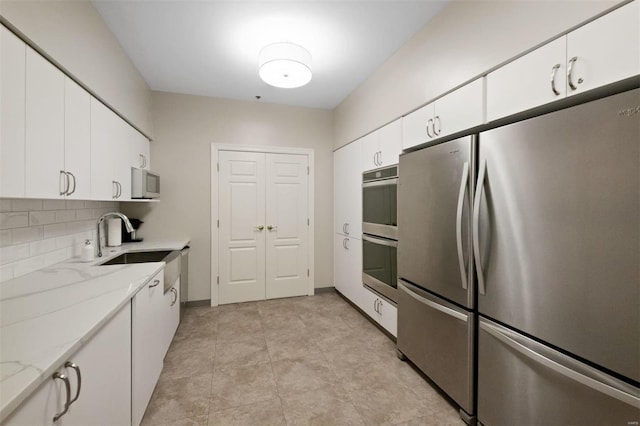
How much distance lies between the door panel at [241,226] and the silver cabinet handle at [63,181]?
6.72 ft

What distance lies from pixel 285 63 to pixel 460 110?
4.53 ft

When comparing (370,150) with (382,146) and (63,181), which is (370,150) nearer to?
(382,146)

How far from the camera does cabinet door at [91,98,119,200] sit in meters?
1.95

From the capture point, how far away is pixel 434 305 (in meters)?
1.87

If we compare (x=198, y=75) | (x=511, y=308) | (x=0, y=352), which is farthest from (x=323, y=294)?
(x=0, y=352)

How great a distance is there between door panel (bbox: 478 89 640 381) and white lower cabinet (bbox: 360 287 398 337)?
1.23 meters

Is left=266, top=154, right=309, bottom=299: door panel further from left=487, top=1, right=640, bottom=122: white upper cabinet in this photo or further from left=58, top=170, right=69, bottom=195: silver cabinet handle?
left=487, top=1, right=640, bottom=122: white upper cabinet

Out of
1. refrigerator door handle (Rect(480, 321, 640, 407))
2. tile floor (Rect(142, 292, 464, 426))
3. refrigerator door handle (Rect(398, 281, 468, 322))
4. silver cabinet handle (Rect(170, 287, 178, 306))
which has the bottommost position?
tile floor (Rect(142, 292, 464, 426))

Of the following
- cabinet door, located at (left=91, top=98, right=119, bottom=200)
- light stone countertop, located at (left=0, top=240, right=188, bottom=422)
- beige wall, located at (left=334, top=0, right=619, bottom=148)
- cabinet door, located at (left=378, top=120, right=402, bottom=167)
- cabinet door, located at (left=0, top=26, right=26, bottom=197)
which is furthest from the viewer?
cabinet door, located at (left=378, top=120, right=402, bottom=167)

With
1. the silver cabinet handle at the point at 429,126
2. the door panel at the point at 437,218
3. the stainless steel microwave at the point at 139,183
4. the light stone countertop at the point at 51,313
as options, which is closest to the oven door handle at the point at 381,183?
the door panel at the point at 437,218

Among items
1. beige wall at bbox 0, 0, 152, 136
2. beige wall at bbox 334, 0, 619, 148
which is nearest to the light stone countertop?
beige wall at bbox 0, 0, 152, 136

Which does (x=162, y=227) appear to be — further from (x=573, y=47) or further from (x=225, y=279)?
(x=573, y=47)

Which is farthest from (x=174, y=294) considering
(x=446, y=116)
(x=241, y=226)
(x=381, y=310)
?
(x=446, y=116)

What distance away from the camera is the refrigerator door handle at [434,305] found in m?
1.68
